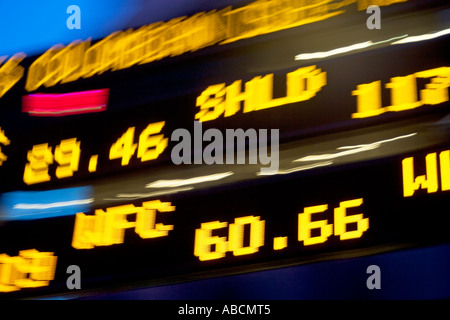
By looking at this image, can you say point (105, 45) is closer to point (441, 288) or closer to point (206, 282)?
point (206, 282)

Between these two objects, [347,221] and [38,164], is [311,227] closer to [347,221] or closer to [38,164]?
[347,221]

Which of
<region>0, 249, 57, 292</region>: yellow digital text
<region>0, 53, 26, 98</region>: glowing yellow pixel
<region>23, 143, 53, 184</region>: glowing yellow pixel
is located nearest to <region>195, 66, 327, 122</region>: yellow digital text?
<region>23, 143, 53, 184</region>: glowing yellow pixel

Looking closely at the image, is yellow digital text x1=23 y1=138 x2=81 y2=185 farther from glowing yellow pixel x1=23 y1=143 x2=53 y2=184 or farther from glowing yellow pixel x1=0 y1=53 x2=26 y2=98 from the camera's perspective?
glowing yellow pixel x1=0 y1=53 x2=26 y2=98

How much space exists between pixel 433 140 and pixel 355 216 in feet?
1.86

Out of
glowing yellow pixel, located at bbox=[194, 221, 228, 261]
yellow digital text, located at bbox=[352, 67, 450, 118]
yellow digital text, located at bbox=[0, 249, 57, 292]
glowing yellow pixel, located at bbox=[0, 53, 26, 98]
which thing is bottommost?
yellow digital text, located at bbox=[0, 249, 57, 292]

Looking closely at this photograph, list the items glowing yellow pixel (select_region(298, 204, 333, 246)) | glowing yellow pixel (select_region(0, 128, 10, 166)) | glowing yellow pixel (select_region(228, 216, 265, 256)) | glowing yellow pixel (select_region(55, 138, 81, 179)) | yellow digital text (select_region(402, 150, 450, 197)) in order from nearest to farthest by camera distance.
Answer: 1. yellow digital text (select_region(402, 150, 450, 197))
2. glowing yellow pixel (select_region(298, 204, 333, 246))
3. glowing yellow pixel (select_region(228, 216, 265, 256))
4. glowing yellow pixel (select_region(55, 138, 81, 179))
5. glowing yellow pixel (select_region(0, 128, 10, 166))

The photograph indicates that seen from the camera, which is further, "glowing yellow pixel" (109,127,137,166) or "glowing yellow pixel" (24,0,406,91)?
"glowing yellow pixel" (24,0,406,91)

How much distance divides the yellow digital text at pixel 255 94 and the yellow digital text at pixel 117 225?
2.08ft

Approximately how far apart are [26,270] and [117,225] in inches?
23.1

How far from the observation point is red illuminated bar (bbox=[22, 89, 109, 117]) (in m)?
5.34

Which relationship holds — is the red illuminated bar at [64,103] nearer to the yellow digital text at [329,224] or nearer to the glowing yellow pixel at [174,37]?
the glowing yellow pixel at [174,37]

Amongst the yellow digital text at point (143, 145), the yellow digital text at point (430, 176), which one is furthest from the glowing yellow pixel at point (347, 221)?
the yellow digital text at point (143, 145)

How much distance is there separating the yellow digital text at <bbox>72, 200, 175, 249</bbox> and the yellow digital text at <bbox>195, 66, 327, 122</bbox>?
0.63 m

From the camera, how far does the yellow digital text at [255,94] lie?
189 inches
